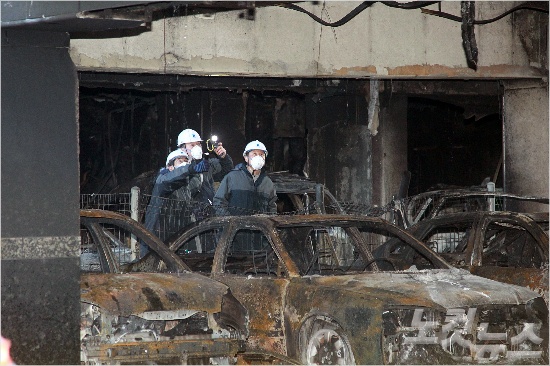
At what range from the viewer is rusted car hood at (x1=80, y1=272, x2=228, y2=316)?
746 centimetres

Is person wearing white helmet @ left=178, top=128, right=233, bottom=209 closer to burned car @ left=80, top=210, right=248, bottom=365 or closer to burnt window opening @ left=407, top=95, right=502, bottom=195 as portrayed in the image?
burned car @ left=80, top=210, right=248, bottom=365

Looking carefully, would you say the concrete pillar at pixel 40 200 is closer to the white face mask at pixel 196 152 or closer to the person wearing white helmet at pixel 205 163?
the person wearing white helmet at pixel 205 163

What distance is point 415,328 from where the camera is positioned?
7.75 meters

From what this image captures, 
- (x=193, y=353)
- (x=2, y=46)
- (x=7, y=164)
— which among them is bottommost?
(x=193, y=353)

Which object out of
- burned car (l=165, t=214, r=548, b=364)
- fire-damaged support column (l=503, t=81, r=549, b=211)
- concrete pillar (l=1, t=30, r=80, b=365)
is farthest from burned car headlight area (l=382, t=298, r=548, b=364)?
fire-damaged support column (l=503, t=81, r=549, b=211)

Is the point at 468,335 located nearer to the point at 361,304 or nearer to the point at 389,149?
the point at 361,304

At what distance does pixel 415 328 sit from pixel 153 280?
2001 mm

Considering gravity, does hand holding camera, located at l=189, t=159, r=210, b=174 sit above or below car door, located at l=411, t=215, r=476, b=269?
above

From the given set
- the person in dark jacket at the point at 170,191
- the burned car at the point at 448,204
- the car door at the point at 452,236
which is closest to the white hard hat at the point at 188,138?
the person in dark jacket at the point at 170,191

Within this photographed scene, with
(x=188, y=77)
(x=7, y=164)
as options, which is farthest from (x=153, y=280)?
(x=188, y=77)

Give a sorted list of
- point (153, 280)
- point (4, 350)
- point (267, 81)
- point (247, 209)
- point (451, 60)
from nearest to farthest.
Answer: point (4, 350), point (153, 280), point (247, 209), point (451, 60), point (267, 81)

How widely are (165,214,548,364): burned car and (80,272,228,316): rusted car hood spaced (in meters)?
0.85

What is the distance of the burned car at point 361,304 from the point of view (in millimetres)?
7770

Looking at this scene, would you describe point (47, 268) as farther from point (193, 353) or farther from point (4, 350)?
point (4, 350)
